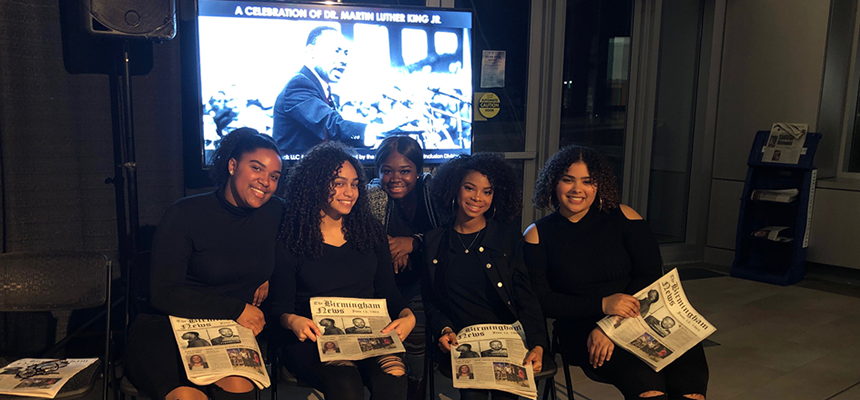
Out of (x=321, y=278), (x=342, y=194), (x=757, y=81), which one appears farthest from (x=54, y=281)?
(x=757, y=81)

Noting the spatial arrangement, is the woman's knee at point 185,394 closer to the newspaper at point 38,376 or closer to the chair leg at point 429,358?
the newspaper at point 38,376

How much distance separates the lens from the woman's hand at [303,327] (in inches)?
80.0

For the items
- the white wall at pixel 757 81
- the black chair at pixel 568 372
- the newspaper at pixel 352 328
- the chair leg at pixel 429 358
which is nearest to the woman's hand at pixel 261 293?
the newspaper at pixel 352 328

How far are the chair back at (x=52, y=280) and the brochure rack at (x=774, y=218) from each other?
16.0 feet

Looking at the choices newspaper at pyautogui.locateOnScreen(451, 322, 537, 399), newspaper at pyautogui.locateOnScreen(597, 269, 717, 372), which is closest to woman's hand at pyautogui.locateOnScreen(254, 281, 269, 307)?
newspaper at pyautogui.locateOnScreen(451, 322, 537, 399)

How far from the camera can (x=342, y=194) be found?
7.50ft

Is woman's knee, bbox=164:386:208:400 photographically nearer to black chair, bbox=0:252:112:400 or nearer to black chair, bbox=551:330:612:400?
black chair, bbox=0:252:112:400

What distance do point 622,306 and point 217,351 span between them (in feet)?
4.56

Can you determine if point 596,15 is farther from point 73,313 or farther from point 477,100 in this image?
point 73,313

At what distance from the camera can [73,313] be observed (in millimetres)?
3188

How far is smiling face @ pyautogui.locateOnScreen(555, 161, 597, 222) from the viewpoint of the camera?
239cm

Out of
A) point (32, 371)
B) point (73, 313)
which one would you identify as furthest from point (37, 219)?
point (32, 371)

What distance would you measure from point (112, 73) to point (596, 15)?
12.4 feet

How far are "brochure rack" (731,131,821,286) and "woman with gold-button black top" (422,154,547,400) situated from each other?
11.8 feet
